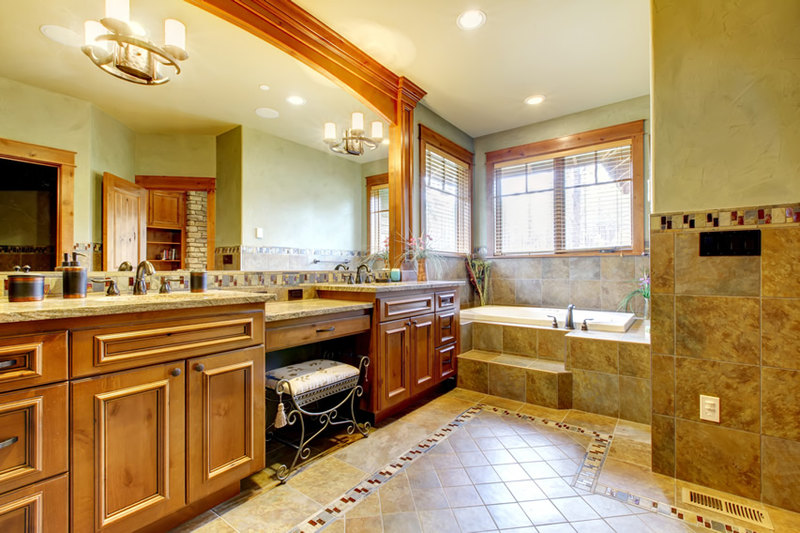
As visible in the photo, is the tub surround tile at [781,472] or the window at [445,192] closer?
the tub surround tile at [781,472]

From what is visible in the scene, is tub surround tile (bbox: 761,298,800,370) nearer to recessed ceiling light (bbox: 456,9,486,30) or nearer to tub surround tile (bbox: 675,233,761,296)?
tub surround tile (bbox: 675,233,761,296)

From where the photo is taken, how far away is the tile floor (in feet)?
4.66

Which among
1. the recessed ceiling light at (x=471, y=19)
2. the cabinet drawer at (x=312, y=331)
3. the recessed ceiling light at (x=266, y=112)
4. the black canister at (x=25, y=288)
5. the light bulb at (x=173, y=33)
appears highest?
the recessed ceiling light at (x=471, y=19)

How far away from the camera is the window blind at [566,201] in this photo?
3.64 metres

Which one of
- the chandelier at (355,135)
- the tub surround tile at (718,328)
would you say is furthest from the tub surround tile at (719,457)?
the chandelier at (355,135)

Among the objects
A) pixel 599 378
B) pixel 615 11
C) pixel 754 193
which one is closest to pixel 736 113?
pixel 754 193

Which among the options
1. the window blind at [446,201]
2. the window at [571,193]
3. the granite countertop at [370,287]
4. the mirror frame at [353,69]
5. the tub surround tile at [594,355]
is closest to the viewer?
the mirror frame at [353,69]

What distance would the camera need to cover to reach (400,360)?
2434 millimetres

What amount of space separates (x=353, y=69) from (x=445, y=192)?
165 centimetres

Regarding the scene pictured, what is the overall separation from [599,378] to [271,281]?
93.6 inches

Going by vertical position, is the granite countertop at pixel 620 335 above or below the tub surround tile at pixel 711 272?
below

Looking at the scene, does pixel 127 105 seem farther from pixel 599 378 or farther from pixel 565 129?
pixel 565 129

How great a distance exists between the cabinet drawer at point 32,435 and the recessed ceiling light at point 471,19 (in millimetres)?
2800

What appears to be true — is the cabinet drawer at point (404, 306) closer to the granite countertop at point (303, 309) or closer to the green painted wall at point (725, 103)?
the granite countertop at point (303, 309)
